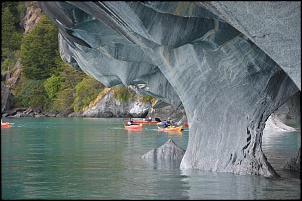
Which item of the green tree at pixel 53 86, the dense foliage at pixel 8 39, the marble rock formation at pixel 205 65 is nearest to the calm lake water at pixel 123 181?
the marble rock formation at pixel 205 65

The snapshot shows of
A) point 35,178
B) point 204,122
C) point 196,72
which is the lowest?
point 35,178

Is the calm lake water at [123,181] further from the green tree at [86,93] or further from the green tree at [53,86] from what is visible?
the green tree at [53,86]

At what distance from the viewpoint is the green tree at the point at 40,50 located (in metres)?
93.5

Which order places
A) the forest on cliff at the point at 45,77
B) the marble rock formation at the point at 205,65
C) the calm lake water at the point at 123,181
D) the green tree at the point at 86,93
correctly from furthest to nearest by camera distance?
the forest on cliff at the point at 45,77 < the green tree at the point at 86,93 < the marble rock formation at the point at 205,65 < the calm lake water at the point at 123,181

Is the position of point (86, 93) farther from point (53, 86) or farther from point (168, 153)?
point (168, 153)

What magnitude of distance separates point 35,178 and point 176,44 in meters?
4.86

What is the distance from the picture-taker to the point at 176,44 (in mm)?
14234

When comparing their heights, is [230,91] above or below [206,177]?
above

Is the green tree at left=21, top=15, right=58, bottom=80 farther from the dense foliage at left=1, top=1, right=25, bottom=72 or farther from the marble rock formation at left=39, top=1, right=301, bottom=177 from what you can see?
the marble rock formation at left=39, top=1, right=301, bottom=177

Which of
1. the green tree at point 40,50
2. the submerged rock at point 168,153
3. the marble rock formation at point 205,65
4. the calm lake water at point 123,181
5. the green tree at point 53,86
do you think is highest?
the green tree at point 40,50

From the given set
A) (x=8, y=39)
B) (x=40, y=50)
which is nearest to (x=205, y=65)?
(x=40, y=50)

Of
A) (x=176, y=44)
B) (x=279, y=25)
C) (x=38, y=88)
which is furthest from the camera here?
(x=38, y=88)

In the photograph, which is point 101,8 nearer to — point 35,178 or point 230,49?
point 230,49

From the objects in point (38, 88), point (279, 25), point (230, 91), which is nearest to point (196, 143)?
point (230, 91)
